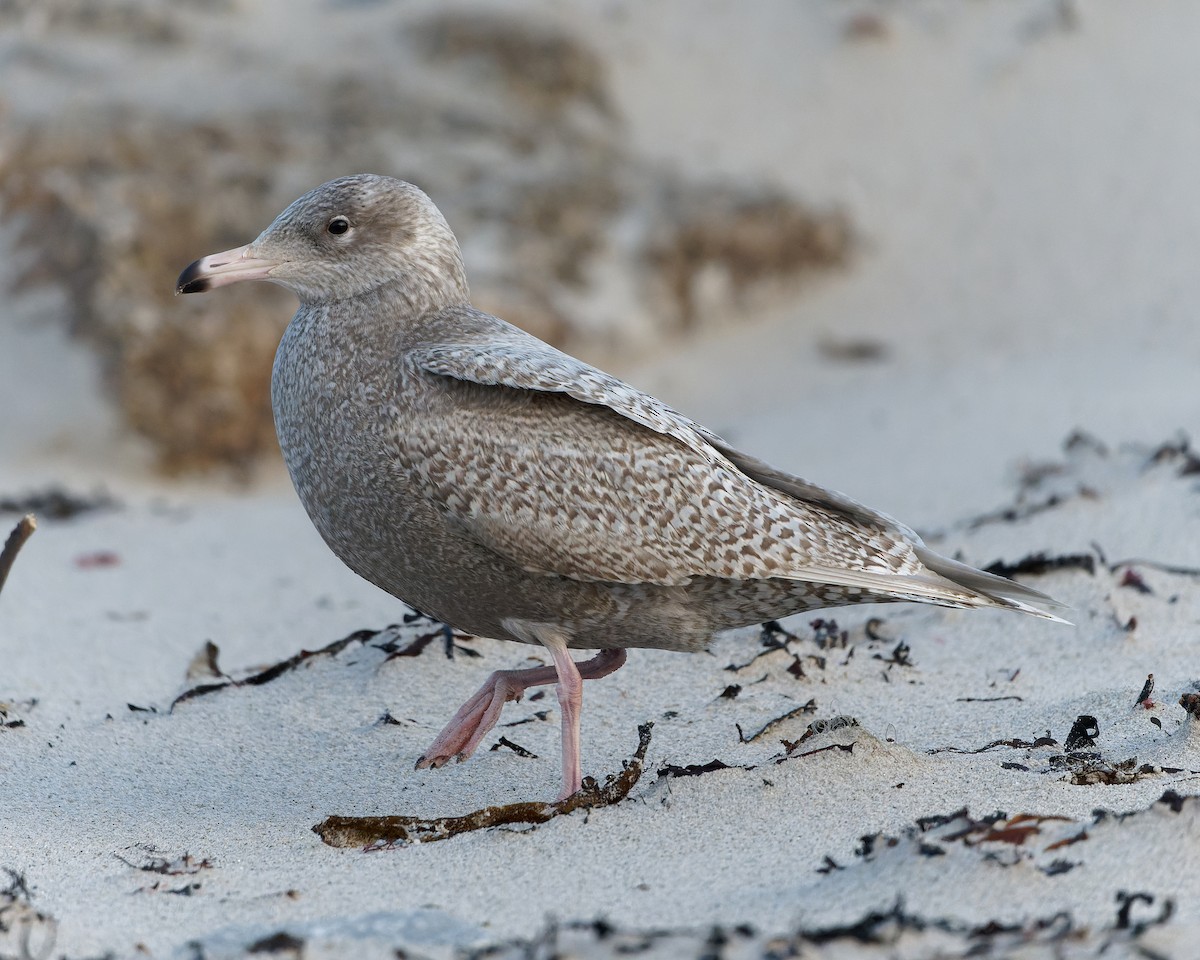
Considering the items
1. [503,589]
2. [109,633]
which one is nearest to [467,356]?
[503,589]

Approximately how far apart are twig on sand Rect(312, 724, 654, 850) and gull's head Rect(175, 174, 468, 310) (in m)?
1.50

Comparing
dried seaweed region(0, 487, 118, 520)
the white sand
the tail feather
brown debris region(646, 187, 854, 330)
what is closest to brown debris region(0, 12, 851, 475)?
brown debris region(646, 187, 854, 330)

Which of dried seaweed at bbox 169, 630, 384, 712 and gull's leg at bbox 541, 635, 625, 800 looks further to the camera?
dried seaweed at bbox 169, 630, 384, 712

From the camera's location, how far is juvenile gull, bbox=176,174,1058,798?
3947 millimetres

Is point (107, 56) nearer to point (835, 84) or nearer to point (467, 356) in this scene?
point (835, 84)

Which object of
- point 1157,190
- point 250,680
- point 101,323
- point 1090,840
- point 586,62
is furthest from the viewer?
point 586,62

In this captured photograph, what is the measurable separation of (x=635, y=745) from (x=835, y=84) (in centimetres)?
880

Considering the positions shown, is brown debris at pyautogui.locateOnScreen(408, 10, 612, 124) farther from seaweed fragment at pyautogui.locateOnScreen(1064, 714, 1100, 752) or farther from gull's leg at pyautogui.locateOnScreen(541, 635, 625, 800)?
seaweed fragment at pyautogui.locateOnScreen(1064, 714, 1100, 752)

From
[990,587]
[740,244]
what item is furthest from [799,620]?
[740,244]

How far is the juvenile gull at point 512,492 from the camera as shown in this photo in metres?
3.95

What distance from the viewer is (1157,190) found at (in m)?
10.9

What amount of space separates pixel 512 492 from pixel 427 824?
0.87 metres

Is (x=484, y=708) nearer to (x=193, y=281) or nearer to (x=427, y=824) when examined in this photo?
(x=427, y=824)

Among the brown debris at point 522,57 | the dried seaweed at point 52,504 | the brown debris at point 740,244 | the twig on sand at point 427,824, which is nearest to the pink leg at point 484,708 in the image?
the twig on sand at point 427,824
